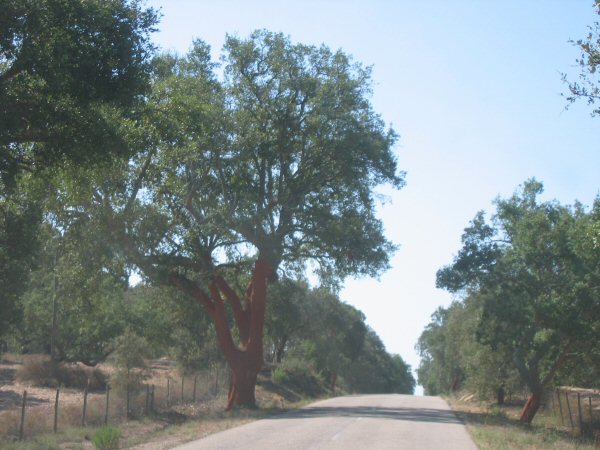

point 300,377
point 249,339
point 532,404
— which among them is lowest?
point 532,404

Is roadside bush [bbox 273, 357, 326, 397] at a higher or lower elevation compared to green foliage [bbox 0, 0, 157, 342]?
lower

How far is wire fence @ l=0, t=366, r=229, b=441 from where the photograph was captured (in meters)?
20.6

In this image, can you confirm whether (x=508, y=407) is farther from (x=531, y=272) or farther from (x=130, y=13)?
A: (x=130, y=13)

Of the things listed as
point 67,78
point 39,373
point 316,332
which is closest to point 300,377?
point 316,332

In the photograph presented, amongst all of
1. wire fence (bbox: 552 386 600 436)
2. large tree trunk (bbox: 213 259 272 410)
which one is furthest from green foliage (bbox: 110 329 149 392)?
wire fence (bbox: 552 386 600 436)

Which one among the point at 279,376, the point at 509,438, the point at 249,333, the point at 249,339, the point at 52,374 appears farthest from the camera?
the point at 279,376

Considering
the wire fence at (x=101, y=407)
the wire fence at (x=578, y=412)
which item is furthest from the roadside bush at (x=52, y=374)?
the wire fence at (x=578, y=412)

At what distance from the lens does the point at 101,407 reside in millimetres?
26344

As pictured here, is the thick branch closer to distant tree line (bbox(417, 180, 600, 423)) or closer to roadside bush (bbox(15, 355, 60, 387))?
distant tree line (bbox(417, 180, 600, 423))

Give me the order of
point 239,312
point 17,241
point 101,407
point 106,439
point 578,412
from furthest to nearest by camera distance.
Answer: point 239,312
point 578,412
point 101,407
point 17,241
point 106,439

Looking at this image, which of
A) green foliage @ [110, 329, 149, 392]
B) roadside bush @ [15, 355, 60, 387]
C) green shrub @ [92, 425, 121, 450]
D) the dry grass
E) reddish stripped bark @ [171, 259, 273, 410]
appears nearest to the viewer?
green shrub @ [92, 425, 121, 450]

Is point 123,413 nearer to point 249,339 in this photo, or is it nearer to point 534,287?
point 249,339

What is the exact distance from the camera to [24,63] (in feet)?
40.2

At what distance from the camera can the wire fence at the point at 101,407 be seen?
2064 cm
